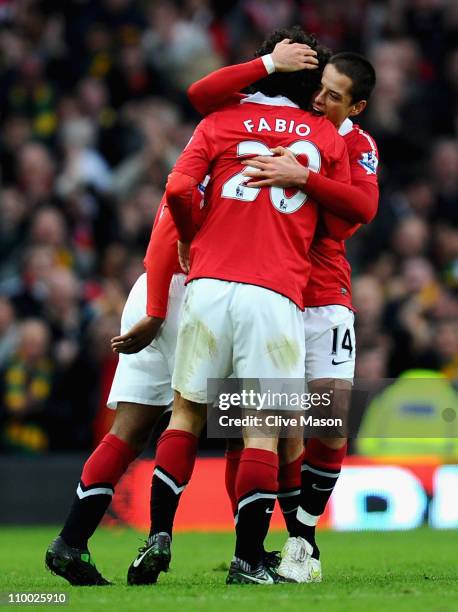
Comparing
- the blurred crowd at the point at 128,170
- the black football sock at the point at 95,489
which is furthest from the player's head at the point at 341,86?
the blurred crowd at the point at 128,170

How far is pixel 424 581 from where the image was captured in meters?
6.04

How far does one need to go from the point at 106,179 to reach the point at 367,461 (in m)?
3.83

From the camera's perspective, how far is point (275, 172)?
564 centimetres

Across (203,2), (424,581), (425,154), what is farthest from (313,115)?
(203,2)

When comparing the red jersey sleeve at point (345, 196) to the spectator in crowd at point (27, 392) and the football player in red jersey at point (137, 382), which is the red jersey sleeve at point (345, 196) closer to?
the football player in red jersey at point (137, 382)

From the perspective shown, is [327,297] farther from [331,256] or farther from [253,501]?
[253,501]

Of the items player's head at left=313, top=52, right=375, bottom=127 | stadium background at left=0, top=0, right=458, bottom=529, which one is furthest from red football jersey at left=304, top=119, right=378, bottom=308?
stadium background at left=0, top=0, right=458, bottom=529

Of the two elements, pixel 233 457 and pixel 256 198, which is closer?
pixel 256 198

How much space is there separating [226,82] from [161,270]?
0.81 metres

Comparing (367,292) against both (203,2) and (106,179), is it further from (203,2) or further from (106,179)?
(203,2)

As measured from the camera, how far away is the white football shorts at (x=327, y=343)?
6.11 meters

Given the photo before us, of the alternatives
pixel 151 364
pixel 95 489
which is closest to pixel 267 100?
pixel 151 364

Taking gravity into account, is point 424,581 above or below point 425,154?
below

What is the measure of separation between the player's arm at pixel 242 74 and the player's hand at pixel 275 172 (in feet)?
0.93
